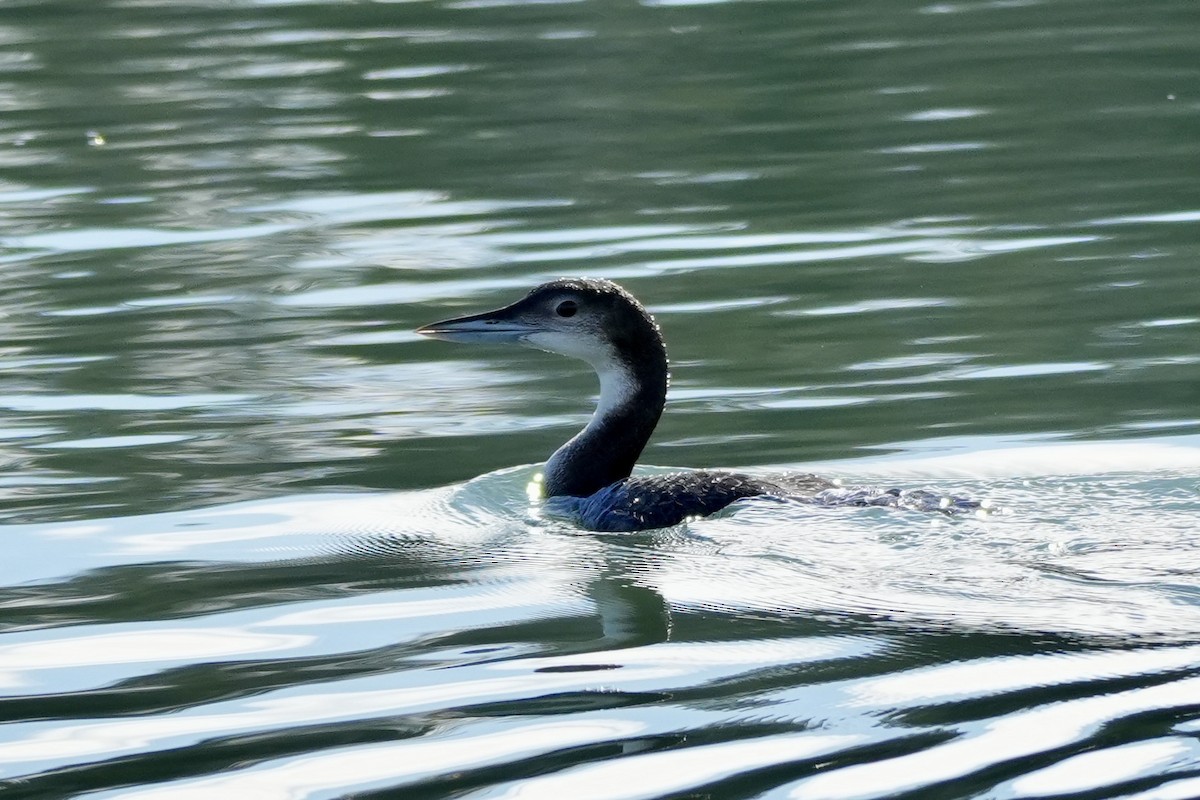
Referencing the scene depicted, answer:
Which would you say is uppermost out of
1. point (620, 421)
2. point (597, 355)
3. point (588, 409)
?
point (597, 355)

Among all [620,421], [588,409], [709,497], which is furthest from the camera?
[588,409]

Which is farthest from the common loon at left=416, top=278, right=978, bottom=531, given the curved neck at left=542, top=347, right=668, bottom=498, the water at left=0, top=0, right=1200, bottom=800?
the water at left=0, top=0, right=1200, bottom=800

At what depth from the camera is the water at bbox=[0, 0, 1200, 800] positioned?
208 inches

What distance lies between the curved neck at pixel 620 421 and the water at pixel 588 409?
0.26 meters

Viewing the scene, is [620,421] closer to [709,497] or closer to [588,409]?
[709,497]

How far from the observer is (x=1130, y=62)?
15.8 m

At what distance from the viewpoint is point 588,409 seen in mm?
9258

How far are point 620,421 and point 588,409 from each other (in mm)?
1079

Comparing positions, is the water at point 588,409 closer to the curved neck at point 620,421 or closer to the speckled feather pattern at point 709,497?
the speckled feather pattern at point 709,497

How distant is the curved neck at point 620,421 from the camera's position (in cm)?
811

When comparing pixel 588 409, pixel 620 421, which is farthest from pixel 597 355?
pixel 588 409

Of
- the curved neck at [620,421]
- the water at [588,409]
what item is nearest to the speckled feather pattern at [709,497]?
the water at [588,409]

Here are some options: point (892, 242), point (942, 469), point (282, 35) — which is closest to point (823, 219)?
point (892, 242)

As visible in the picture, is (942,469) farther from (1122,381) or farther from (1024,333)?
(1024,333)
